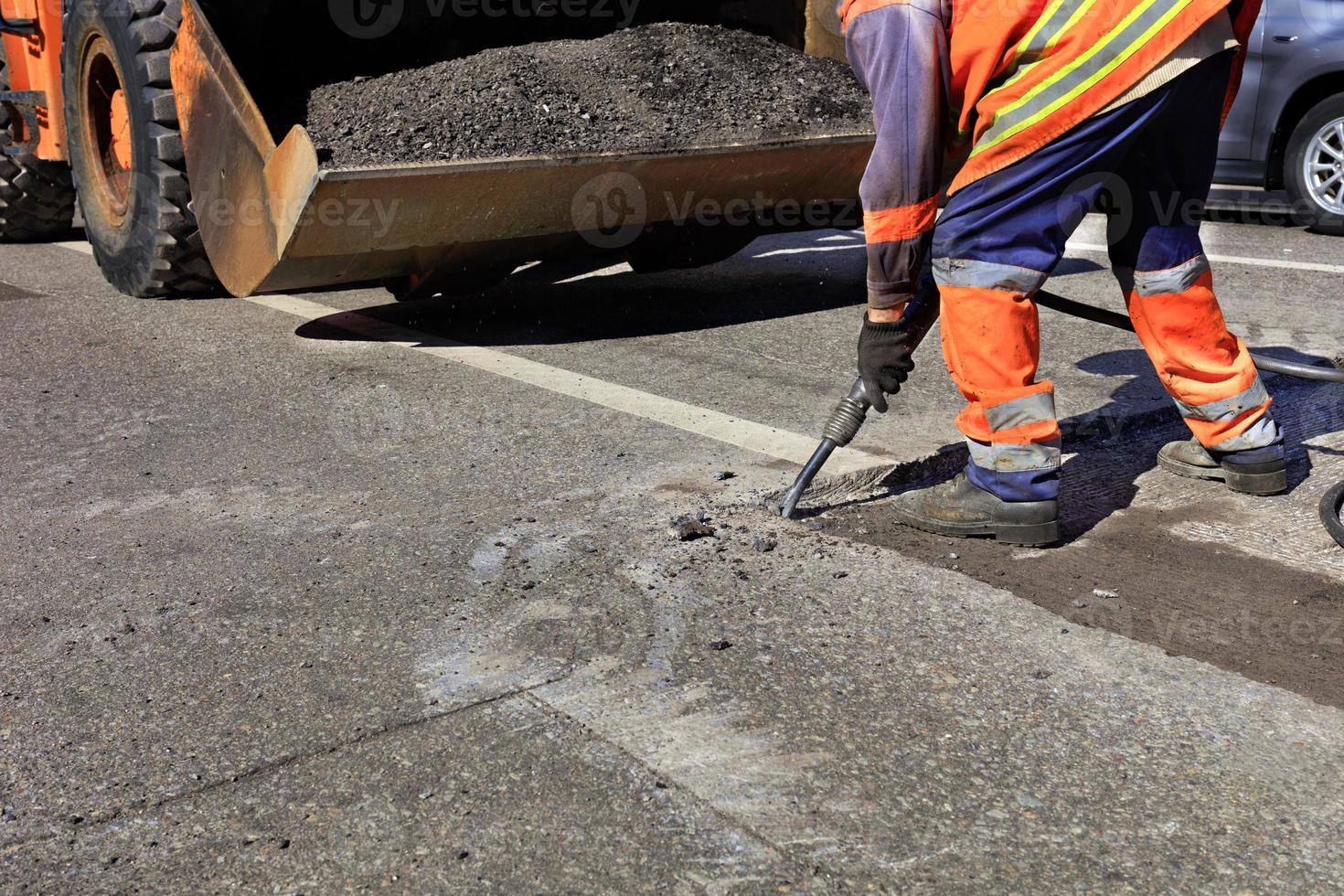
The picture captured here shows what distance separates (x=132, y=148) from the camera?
17.1ft

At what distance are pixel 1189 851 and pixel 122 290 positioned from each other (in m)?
5.17

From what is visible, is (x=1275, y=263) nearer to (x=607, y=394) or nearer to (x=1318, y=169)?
(x=1318, y=169)

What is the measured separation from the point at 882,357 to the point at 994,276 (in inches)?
12.9

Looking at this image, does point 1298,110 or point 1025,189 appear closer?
point 1025,189

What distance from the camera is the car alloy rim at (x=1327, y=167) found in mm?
7562

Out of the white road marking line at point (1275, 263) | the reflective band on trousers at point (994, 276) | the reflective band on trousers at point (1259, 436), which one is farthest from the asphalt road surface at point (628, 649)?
the white road marking line at point (1275, 263)

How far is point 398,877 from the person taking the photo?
1812 mm

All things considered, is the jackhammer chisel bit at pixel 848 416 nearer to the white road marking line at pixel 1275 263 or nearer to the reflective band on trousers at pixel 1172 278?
the reflective band on trousers at pixel 1172 278

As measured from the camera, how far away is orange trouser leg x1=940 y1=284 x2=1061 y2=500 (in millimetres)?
2852

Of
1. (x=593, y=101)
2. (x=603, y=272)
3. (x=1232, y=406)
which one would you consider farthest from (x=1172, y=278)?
(x=603, y=272)

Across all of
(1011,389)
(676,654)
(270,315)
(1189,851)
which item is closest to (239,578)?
(676,654)

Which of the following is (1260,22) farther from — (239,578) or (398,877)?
(398,877)

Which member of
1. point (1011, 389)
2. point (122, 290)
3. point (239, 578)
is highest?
point (1011, 389)

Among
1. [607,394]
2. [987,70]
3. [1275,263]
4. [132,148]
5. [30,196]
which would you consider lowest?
[30,196]
